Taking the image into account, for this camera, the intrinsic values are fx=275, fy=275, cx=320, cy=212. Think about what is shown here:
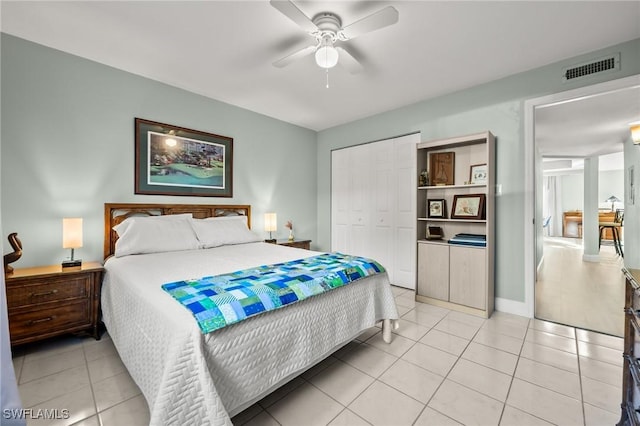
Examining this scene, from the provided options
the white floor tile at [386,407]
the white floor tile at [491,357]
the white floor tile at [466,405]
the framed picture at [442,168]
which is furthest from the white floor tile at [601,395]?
the framed picture at [442,168]

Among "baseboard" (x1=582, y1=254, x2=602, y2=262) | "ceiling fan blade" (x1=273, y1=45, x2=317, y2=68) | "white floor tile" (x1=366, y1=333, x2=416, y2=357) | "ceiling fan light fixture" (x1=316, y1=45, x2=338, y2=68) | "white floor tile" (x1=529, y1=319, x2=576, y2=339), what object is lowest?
"white floor tile" (x1=366, y1=333, x2=416, y2=357)

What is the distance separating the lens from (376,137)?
428cm

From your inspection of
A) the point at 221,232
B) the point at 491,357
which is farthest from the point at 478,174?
the point at 221,232

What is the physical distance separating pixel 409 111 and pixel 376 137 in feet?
2.02

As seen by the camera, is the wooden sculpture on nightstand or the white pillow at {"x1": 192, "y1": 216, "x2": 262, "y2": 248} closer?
the wooden sculpture on nightstand

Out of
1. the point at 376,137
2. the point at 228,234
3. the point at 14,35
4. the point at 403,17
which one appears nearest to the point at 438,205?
the point at 376,137

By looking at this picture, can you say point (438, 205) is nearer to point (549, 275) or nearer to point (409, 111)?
point (409, 111)

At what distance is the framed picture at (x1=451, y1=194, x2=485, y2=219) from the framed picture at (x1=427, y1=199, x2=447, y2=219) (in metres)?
0.13

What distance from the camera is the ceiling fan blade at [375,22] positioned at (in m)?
1.72

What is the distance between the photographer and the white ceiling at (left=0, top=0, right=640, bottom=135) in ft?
6.66

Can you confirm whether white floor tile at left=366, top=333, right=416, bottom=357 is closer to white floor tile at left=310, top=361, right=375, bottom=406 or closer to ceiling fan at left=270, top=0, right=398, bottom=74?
white floor tile at left=310, top=361, right=375, bottom=406

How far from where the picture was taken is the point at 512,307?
3049mm

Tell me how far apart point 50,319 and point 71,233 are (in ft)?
2.30

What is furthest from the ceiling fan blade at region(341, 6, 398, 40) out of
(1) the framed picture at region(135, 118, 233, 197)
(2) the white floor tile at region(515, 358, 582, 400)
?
(2) the white floor tile at region(515, 358, 582, 400)
